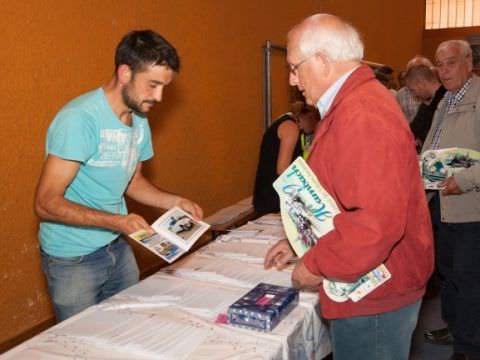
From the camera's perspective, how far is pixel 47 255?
205 centimetres

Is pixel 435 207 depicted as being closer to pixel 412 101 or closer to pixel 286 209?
pixel 286 209

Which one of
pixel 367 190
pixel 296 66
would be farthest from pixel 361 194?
pixel 296 66

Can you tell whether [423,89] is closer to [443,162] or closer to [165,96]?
Result: [443,162]

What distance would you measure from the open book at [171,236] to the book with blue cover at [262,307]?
11.9 inches

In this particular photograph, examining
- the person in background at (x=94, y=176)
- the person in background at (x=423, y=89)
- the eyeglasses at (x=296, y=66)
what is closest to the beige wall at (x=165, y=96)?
the person in background at (x=94, y=176)

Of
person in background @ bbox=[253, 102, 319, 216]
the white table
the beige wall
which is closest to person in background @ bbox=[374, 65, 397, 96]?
the beige wall

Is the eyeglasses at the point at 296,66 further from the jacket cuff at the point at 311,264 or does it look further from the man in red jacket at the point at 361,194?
the jacket cuff at the point at 311,264

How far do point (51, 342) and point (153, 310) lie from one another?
35 centimetres

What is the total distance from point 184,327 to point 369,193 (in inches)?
29.4

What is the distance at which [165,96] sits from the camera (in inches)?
160

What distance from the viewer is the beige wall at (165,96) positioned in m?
2.85

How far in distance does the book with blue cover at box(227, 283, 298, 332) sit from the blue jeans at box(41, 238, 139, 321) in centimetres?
65

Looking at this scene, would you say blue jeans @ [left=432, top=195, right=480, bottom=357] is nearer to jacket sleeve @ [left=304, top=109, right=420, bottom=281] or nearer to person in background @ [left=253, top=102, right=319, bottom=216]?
person in background @ [left=253, top=102, right=319, bottom=216]

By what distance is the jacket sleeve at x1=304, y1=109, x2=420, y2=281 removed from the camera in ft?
4.25
